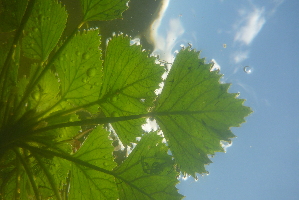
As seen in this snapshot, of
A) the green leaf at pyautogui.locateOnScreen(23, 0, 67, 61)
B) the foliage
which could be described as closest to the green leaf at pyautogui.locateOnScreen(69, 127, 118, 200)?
the foliage

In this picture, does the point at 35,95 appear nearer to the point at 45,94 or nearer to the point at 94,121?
the point at 45,94

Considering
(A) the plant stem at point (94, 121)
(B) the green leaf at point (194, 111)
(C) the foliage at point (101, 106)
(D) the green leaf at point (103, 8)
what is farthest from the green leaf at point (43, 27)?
(B) the green leaf at point (194, 111)

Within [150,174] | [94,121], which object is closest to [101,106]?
[94,121]

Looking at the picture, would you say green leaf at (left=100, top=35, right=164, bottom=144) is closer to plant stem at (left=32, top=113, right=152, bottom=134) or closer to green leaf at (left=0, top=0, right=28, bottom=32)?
plant stem at (left=32, top=113, right=152, bottom=134)

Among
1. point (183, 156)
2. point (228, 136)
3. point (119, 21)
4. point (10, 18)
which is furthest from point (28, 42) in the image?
point (119, 21)

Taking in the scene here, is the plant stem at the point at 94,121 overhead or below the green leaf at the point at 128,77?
below

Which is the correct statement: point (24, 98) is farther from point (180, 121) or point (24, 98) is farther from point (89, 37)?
point (180, 121)

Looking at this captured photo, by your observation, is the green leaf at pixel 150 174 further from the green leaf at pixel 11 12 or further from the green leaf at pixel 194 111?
the green leaf at pixel 11 12
